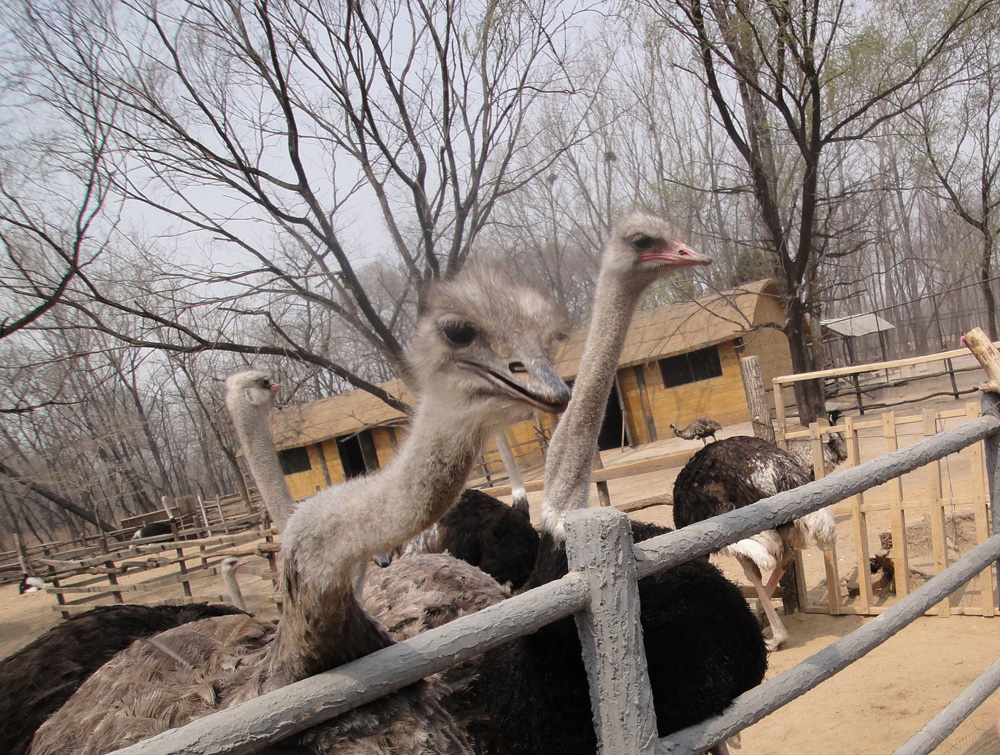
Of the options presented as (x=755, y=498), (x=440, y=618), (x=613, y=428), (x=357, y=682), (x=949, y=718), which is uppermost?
(x=357, y=682)

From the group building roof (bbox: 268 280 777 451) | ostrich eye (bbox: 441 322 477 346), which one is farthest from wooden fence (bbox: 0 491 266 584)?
ostrich eye (bbox: 441 322 477 346)

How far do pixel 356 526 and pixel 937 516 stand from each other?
13.1ft

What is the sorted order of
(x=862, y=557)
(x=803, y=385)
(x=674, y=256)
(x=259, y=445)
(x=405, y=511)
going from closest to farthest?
(x=405, y=511), (x=674, y=256), (x=259, y=445), (x=862, y=557), (x=803, y=385)

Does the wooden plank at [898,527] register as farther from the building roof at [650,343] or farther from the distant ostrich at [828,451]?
the building roof at [650,343]

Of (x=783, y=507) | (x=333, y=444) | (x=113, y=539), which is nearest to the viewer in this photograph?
(x=783, y=507)

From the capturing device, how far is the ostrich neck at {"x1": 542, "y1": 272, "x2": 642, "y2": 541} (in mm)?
2227

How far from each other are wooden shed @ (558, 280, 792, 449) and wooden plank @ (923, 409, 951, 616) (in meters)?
11.6

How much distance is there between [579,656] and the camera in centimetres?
179

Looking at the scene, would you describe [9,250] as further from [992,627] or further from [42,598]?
[992,627]

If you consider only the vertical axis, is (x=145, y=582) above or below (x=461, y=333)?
below

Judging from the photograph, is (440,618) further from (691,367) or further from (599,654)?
(691,367)

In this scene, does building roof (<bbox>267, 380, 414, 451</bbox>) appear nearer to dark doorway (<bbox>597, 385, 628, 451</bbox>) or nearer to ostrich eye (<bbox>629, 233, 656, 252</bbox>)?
dark doorway (<bbox>597, 385, 628, 451</bbox>)

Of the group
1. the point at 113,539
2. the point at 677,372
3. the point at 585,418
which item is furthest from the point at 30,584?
the point at 585,418

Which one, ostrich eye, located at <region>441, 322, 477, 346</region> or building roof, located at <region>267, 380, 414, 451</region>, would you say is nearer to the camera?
ostrich eye, located at <region>441, 322, 477, 346</region>
